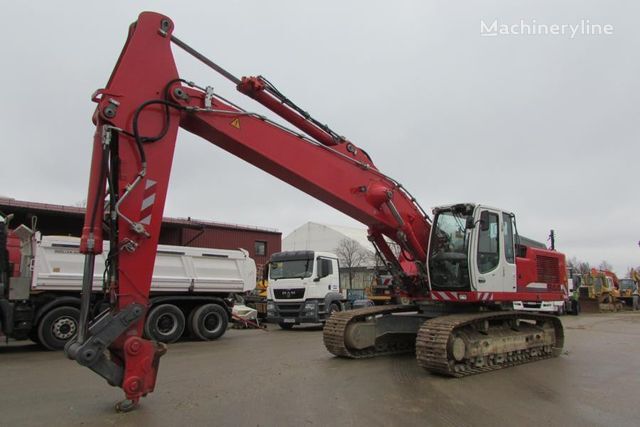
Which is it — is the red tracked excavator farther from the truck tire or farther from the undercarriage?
the truck tire

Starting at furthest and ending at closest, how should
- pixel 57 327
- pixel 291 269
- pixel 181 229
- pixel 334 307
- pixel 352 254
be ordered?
pixel 352 254, pixel 181 229, pixel 334 307, pixel 291 269, pixel 57 327

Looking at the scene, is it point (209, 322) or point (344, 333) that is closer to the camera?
point (344, 333)

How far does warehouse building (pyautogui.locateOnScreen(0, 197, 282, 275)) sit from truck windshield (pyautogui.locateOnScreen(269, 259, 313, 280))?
6.82m

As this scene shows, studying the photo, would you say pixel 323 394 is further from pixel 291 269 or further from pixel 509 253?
pixel 291 269

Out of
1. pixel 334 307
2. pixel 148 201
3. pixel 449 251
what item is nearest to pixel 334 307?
pixel 334 307

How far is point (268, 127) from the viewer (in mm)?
6516

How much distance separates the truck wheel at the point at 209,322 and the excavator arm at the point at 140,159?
7.40m

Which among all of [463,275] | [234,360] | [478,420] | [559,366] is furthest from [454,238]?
[234,360]

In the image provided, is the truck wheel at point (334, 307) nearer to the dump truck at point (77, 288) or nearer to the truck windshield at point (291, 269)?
the truck windshield at point (291, 269)

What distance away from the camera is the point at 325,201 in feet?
24.7

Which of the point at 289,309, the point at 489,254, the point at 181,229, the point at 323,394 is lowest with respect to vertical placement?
the point at 323,394

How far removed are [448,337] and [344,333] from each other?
2230 mm

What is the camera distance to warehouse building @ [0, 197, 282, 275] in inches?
806

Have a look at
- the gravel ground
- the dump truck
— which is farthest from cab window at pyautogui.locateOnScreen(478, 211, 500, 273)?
the dump truck
